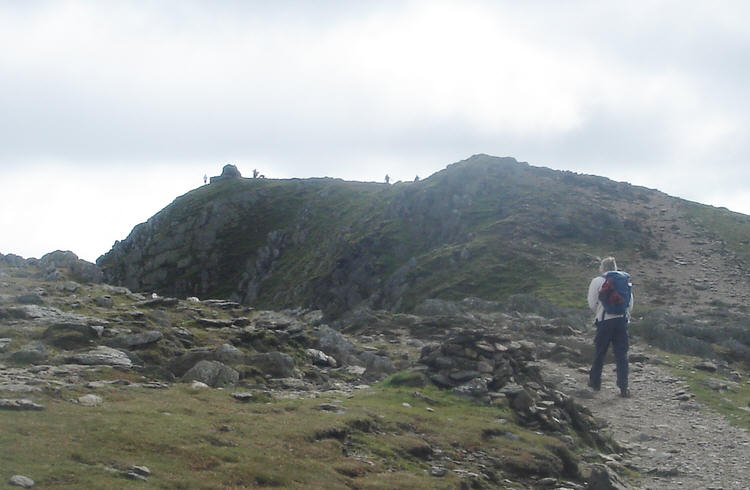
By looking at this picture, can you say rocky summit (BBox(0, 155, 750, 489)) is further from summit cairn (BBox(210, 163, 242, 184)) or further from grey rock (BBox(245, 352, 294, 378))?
summit cairn (BBox(210, 163, 242, 184))

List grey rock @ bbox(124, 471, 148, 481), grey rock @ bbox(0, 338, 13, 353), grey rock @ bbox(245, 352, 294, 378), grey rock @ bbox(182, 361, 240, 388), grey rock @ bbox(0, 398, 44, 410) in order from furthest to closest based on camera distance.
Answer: grey rock @ bbox(245, 352, 294, 378) → grey rock @ bbox(0, 338, 13, 353) → grey rock @ bbox(182, 361, 240, 388) → grey rock @ bbox(0, 398, 44, 410) → grey rock @ bbox(124, 471, 148, 481)

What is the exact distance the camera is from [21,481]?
9.01 metres

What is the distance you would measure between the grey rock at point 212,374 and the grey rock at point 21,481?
28.2 ft

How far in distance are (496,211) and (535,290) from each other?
2693 centimetres

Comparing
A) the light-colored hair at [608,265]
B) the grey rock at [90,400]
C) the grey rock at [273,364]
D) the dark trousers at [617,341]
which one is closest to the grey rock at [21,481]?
the grey rock at [90,400]

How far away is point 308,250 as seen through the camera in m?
109

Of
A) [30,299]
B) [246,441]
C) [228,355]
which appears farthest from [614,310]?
[30,299]

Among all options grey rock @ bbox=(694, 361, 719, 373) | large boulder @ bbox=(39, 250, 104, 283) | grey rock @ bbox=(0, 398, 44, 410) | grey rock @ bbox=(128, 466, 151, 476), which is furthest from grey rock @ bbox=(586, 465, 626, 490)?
large boulder @ bbox=(39, 250, 104, 283)

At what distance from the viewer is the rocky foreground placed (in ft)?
45.3

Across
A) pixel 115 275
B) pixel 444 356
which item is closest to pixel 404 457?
pixel 444 356

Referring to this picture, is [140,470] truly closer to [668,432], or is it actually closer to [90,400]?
[90,400]

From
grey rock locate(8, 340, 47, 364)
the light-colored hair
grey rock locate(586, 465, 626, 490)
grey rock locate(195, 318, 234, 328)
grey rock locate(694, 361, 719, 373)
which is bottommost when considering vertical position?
grey rock locate(586, 465, 626, 490)

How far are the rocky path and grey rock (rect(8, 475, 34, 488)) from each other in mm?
11696

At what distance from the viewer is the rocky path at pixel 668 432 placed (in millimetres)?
15109
